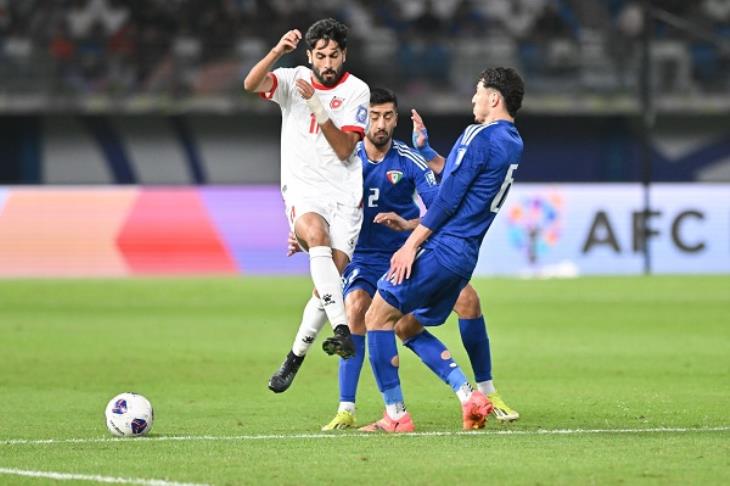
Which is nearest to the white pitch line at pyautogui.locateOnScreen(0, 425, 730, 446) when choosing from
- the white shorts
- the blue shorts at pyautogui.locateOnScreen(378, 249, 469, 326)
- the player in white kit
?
the player in white kit

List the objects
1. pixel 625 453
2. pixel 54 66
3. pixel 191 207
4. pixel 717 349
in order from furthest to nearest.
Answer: pixel 54 66, pixel 191 207, pixel 717 349, pixel 625 453

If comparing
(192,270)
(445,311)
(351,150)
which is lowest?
(192,270)

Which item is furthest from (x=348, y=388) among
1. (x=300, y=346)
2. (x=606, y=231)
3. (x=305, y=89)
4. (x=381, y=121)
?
(x=606, y=231)

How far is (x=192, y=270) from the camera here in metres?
26.2

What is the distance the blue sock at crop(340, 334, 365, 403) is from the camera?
9.88 m

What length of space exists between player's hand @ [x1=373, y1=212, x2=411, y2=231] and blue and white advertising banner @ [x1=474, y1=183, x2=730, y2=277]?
15694mm

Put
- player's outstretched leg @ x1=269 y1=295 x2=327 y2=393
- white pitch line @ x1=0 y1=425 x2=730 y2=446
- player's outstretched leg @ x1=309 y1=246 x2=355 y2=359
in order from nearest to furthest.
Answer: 1. white pitch line @ x1=0 y1=425 x2=730 y2=446
2. player's outstretched leg @ x1=309 y1=246 x2=355 y2=359
3. player's outstretched leg @ x1=269 y1=295 x2=327 y2=393

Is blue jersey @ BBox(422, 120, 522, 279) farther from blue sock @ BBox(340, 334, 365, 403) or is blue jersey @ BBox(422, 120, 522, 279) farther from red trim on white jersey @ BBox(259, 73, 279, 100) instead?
red trim on white jersey @ BBox(259, 73, 279, 100)

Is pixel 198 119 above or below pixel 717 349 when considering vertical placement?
above

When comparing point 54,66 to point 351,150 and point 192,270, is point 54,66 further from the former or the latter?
point 351,150

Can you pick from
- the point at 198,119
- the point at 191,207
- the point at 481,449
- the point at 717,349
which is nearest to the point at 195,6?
the point at 198,119

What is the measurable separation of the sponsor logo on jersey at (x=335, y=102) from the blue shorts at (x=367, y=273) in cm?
115

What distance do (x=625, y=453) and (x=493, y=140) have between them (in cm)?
212

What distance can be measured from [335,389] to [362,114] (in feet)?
12.1
